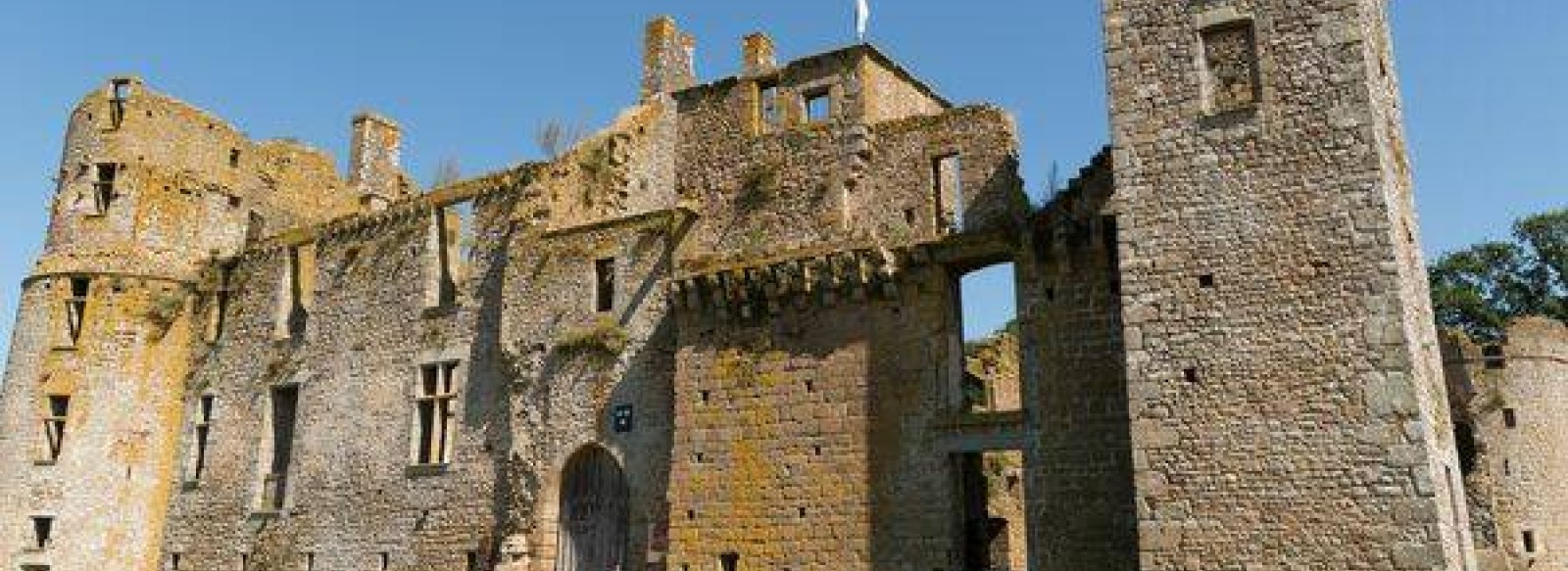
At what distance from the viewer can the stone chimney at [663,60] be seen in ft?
76.3

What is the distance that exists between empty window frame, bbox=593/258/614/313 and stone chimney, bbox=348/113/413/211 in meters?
10.1

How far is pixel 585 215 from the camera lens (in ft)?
70.3

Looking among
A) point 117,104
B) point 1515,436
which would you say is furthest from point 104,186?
point 1515,436

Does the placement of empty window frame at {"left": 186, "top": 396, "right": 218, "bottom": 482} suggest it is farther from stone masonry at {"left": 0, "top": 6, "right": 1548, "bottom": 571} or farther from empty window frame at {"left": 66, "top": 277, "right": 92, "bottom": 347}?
empty window frame at {"left": 66, "top": 277, "right": 92, "bottom": 347}

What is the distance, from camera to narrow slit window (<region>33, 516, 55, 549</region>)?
23.7m

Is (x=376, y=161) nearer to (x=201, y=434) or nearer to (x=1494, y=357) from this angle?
(x=201, y=434)

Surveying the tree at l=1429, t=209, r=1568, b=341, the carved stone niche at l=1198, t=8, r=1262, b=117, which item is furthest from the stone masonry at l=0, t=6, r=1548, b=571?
the tree at l=1429, t=209, r=1568, b=341

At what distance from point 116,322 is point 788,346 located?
15283mm

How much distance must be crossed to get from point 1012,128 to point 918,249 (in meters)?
2.17

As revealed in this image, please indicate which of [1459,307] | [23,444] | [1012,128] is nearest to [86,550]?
[23,444]

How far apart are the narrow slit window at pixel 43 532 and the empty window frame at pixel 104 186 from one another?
6141 mm

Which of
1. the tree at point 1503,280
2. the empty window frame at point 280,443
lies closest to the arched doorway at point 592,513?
the empty window frame at point 280,443

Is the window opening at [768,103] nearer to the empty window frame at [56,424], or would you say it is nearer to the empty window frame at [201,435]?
the empty window frame at [201,435]

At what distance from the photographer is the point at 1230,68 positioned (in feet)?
45.9
